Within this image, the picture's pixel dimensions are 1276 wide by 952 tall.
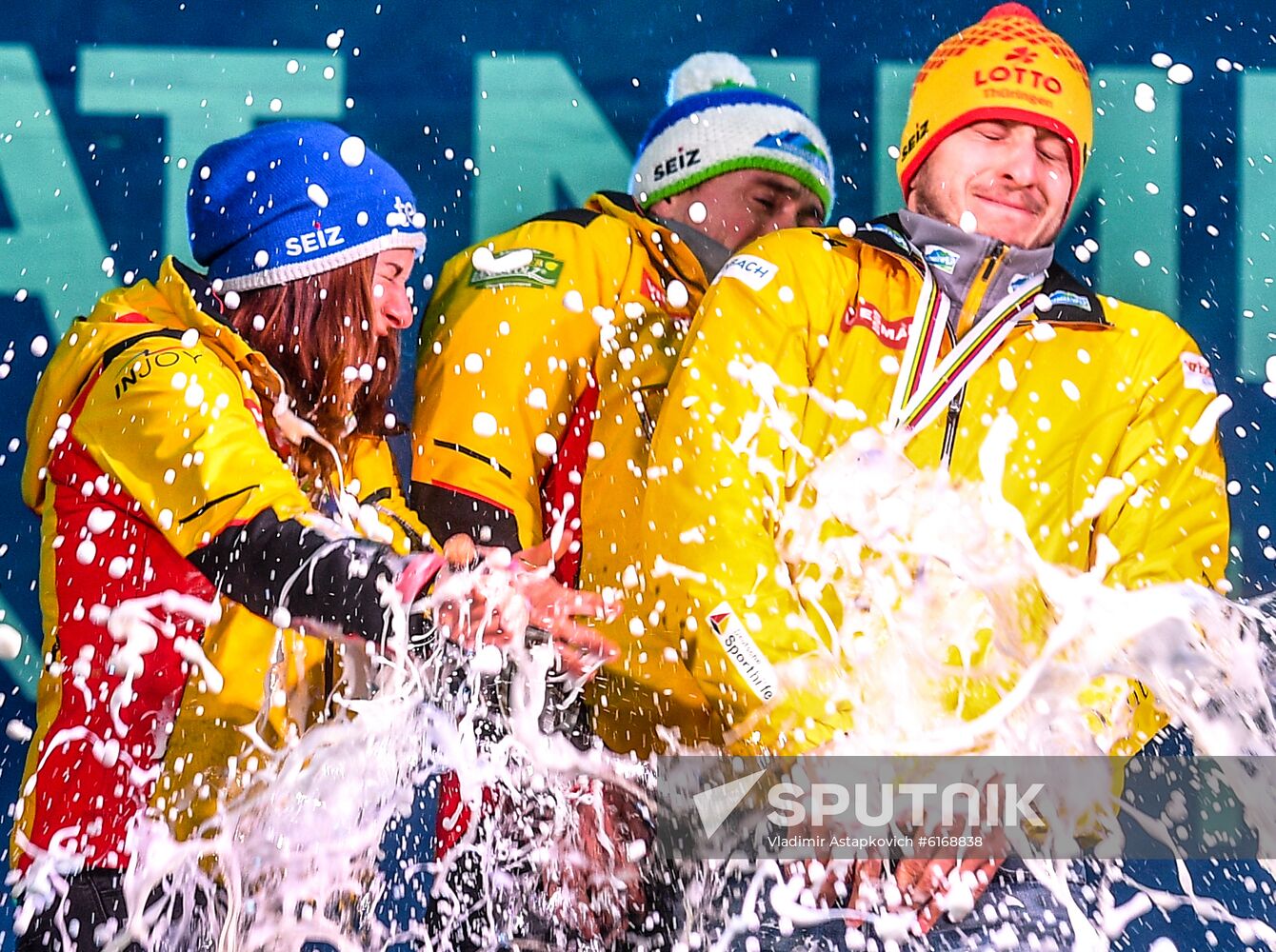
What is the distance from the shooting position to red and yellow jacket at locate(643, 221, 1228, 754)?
1.86 metres

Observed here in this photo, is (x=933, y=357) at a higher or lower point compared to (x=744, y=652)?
higher

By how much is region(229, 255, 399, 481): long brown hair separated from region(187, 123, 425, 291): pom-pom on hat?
0.02 m

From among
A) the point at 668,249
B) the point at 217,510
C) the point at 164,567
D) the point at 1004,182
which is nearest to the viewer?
the point at 217,510

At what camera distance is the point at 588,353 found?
2229mm

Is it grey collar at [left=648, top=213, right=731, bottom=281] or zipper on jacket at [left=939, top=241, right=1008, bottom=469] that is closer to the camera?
zipper on jacket at [left=939, top=241, right=1008, bottom=469]

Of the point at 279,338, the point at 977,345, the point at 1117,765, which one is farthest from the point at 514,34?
the point at 1117,765

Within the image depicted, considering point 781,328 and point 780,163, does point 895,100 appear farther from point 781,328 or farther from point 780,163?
point 781,328

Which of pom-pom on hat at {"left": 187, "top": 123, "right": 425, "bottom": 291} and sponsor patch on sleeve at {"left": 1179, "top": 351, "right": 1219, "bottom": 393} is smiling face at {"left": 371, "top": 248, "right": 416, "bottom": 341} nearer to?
pom-pom on hat at {"left": 187, "top": 123, "right": 425, "bottom": 291}

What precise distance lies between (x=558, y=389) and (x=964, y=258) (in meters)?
0.59

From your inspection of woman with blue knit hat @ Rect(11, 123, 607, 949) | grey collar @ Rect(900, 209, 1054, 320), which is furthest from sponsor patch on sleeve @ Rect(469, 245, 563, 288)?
grey collar @ Rect(900, 209, 1054, 320)

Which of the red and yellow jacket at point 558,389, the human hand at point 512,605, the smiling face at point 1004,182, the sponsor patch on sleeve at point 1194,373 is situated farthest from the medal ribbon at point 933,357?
the human hand at point 512,605

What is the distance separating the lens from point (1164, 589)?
192 cm

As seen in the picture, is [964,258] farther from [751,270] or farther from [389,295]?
[389,295]

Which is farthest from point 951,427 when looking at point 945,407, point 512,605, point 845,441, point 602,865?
point 602,865
